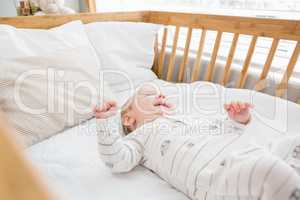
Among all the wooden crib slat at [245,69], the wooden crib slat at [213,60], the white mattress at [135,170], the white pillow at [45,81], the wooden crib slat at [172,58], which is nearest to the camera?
the white mattress at [135,170]

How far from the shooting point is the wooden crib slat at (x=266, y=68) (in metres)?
1.14

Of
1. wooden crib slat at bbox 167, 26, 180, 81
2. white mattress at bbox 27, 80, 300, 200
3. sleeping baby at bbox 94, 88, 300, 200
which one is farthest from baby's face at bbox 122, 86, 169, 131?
wooden crib slat at bbox 167, 26, 180, 81

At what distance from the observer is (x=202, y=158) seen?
30.2 inches

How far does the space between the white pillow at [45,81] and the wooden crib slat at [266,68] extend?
2.38 feet

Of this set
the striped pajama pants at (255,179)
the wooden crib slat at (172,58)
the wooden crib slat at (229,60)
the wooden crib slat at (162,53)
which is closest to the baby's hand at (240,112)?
the striped pajama pants at (255,179)

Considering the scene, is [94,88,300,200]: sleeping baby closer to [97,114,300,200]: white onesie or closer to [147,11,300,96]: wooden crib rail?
[97,114,300,200]: white onesie

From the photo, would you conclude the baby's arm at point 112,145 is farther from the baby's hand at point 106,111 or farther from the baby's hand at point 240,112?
the baby's hand at point 240,112

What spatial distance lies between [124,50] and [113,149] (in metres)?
0.80

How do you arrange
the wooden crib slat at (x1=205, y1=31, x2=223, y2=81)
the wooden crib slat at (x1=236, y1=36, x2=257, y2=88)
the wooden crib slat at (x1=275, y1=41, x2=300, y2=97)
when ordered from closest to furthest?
the wooden crib slat at (x1=275, y1=41, x2=300, y2=97) < the wooden crib slat at (x1=236, y1=36, x2=257, y2=88) < the wooden crib slat at (x1=205, y1=31, x2=223, y2=81)

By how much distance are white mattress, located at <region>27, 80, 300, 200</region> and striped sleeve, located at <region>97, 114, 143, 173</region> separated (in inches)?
1.6

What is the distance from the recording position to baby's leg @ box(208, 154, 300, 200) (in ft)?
1.80

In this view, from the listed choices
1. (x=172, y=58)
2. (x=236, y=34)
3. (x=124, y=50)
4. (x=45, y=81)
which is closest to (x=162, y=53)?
(x=172, y=58)

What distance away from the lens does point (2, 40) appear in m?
1.06

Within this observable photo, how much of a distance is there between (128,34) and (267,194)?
118 cm
